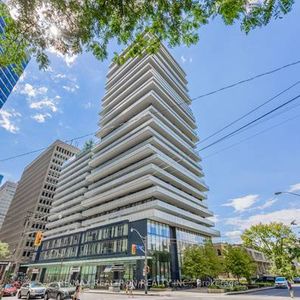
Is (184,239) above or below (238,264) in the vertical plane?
above

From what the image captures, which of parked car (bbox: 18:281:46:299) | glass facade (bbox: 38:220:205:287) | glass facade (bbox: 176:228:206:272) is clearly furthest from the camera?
glass facade (bbox: 176:228:206:272)

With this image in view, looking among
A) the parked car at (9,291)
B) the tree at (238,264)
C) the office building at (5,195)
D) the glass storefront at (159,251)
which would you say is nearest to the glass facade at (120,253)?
the glass storefront at (159,251)

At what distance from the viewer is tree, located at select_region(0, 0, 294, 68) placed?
17.1ft

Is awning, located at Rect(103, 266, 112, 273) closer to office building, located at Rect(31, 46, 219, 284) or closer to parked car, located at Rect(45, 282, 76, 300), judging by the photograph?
office building, located at Rect(31, 46, 219, 284)

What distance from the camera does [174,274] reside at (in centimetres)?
4322

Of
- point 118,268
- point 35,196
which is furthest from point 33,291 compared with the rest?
point 35,196

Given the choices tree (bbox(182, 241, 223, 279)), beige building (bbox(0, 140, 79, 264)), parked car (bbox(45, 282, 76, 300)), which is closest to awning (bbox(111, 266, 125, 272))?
tree (bbox(182, 241, 223, 279))

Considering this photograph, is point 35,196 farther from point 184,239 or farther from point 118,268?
point 184,239

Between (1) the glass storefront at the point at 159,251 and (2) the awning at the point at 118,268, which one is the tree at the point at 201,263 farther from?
(2) the awning at the point at 118,268

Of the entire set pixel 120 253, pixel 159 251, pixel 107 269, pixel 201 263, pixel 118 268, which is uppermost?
pixel 159 251

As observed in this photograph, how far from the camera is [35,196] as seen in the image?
334 feet

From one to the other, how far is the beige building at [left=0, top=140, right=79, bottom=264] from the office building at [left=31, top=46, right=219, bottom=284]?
20.6 meters

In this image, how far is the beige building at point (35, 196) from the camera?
9577cm

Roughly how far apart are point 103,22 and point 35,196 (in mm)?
110663
